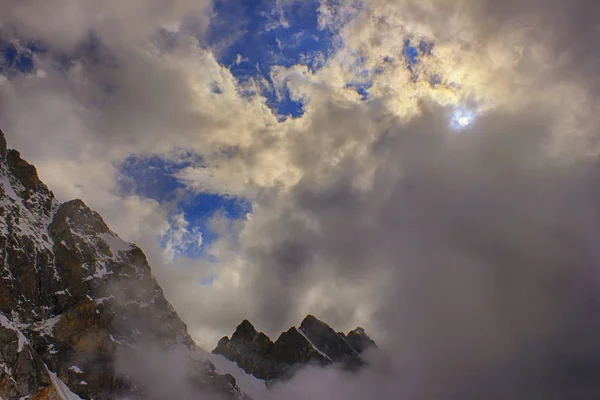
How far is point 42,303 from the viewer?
415 ft

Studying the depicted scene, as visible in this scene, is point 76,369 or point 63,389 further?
point 76,369

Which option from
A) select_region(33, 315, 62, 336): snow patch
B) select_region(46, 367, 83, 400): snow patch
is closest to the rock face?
select_region(33, 315, 62, 336): snow patch

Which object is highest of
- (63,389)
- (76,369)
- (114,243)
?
(114,243)

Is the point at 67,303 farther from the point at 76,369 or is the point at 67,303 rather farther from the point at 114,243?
the point at 114,243

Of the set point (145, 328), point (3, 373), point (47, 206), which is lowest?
point (3, 373)

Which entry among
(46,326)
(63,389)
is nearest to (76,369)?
(63,389)

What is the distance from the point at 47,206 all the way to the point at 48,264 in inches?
1084

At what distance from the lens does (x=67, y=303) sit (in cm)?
13362

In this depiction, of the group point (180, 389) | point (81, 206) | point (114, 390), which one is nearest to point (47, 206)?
point (81, 206)

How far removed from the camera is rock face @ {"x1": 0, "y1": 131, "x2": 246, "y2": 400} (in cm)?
10544

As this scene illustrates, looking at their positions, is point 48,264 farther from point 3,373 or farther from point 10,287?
point 3,373

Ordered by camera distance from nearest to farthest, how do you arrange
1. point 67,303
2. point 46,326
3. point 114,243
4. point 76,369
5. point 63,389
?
1. point 63,389
2. point 76,369
3. point 46,326
4. point 67,303
5. point 114,243

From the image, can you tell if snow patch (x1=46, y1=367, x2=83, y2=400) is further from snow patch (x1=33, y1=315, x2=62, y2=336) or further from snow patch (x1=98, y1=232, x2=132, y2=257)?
snow patch (x1=98, y1=232, x2=132, y2=257)

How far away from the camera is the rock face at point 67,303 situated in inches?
4151
